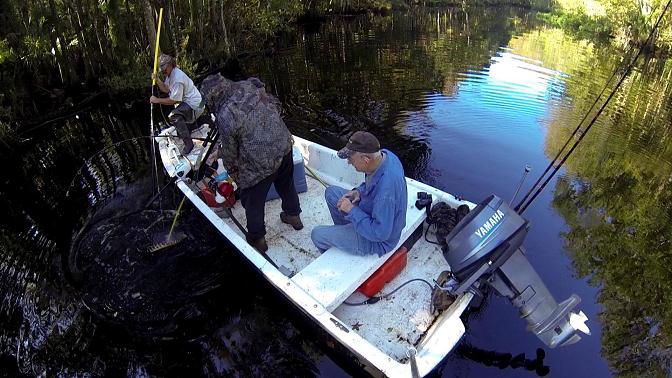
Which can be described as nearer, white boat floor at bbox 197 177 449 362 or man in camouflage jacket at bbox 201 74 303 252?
white boat floor at bbox 197 177 449 362

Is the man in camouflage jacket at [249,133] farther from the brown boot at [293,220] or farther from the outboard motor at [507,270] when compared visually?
the outboard motor at [507,270]

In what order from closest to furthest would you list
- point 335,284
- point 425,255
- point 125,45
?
point 335,284 < point 425,255 < point 125,45

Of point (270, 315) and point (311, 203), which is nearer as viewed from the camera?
point (270, 315)

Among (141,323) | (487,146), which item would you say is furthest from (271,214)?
(487,146)

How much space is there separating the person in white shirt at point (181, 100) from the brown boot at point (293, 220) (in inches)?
93.6

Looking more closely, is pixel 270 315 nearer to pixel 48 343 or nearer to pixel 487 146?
pixel 48 343

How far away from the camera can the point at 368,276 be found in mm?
3816

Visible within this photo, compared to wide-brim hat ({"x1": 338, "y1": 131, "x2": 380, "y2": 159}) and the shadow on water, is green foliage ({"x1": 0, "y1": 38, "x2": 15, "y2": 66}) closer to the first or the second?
the shadow on water

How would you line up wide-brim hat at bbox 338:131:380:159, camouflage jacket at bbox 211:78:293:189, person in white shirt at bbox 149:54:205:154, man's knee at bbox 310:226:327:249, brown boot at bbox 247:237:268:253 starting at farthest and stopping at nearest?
person in white shirt at bbox 149:54:205:154 → brown boot at bbox 247:237:268:253 → man's knee at bbox 310:226:327:249 → camouflage jacket at bbox 211:78:293:189 → wide-brim hat at bbox 338:131:380:159

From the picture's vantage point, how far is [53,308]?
4609 millimetres

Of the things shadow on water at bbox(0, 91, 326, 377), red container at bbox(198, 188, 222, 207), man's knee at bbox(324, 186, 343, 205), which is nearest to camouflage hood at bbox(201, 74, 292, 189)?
man's knee at bbox(324, 186, 343, 205)

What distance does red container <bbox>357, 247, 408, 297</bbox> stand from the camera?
3.90 metres

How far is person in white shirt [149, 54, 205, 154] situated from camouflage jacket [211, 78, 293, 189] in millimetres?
2700

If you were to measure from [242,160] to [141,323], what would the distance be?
6.92 ft
